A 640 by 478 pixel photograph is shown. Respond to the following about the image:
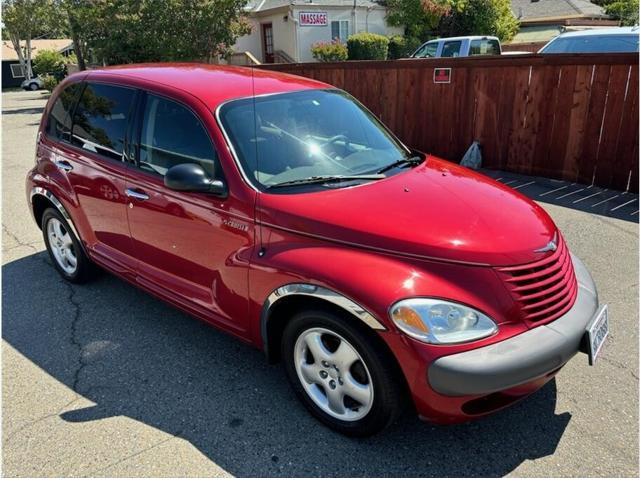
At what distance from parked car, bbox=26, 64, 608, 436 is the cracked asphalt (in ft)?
0.91

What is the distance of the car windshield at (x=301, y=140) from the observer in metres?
3.01

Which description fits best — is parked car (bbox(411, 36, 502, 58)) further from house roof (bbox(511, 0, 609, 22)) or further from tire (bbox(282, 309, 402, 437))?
house roof (bbox(511, 0, 609, 22))

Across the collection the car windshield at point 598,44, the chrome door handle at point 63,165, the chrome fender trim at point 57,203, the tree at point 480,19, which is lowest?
the chrome fender trim at point 57,203

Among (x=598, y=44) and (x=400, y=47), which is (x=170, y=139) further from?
(x=400, y=47)

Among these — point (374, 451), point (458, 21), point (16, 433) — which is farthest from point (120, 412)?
point (458, 21)

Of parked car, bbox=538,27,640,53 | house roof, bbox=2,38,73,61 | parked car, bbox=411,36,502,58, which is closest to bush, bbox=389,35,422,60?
parked car, bbox=411,36,502,58

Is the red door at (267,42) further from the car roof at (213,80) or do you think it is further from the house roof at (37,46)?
the house roof at (37,46)

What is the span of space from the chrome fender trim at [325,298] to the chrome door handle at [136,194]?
1.22 meters

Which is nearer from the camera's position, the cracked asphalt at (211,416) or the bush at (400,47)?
A: the cracked asphalt at (211,416)

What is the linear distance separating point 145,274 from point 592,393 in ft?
9.64

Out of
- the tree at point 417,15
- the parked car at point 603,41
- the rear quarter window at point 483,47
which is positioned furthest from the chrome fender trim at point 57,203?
the tree at point 417,15

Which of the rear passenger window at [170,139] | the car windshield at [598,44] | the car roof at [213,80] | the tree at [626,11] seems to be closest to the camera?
the rear passenger window at [170,139]

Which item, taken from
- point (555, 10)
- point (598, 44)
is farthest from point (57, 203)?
point (555, 10)

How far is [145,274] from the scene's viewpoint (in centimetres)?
366
